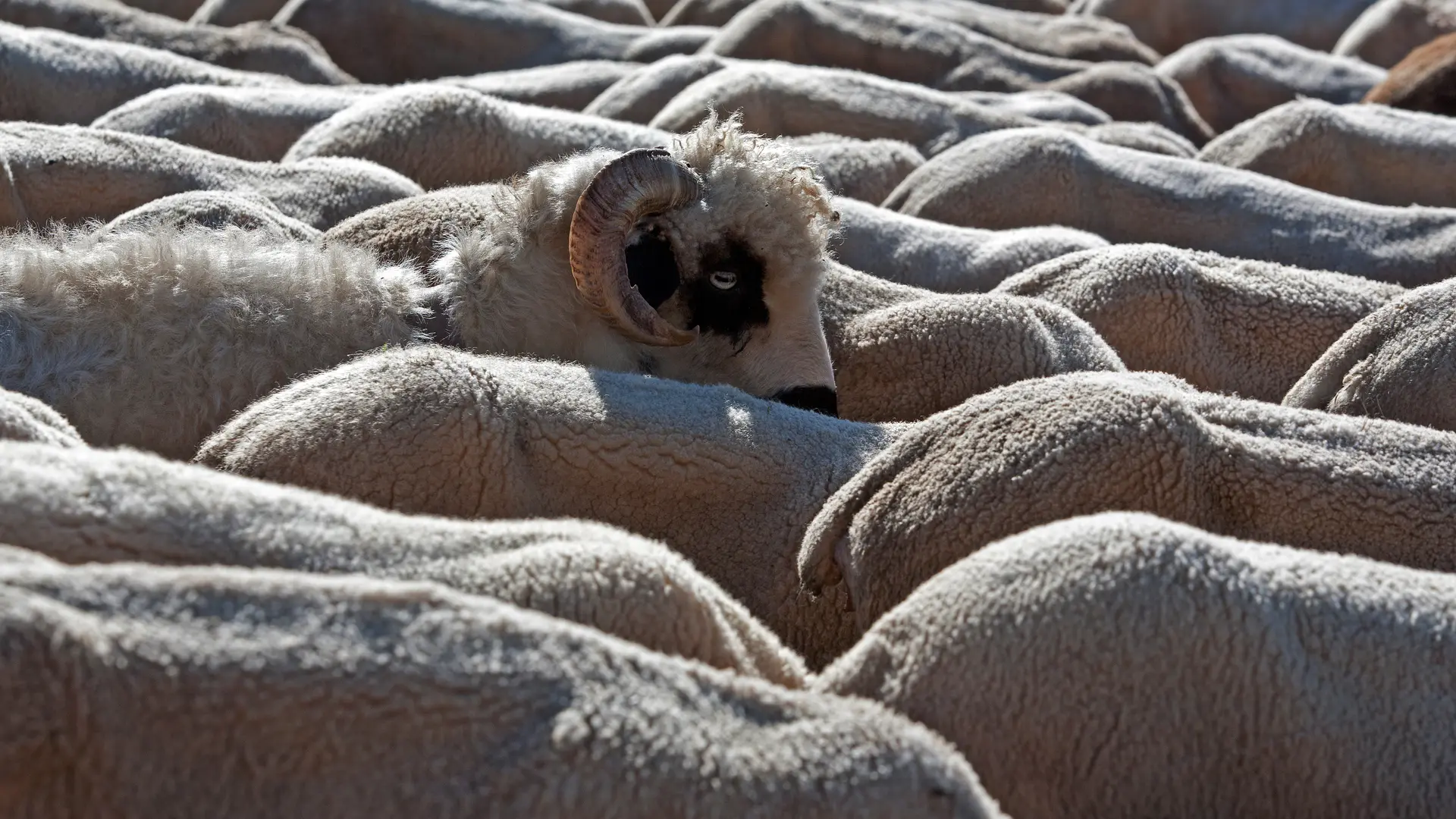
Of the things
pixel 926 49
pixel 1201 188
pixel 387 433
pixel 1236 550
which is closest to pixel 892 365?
pixel 387 433

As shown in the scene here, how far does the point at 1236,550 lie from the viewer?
126 inches

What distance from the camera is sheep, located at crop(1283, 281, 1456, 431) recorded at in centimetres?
494

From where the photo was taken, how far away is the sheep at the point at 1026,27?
15109 millimetres

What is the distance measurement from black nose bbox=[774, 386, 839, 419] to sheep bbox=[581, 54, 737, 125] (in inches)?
198

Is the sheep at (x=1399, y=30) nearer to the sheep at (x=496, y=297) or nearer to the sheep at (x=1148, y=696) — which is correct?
the sheep at (x=496, y=297)

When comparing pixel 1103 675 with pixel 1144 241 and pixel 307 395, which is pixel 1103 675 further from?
pixel 1144 241

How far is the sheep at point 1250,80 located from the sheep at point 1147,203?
5977 mm

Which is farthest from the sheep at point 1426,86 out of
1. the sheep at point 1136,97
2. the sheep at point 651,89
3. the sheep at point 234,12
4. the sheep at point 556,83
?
the sheep at point 234,12

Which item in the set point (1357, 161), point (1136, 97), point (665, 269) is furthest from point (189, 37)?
point (665, 269)

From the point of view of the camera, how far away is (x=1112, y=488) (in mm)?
3805

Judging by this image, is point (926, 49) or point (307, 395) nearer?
point (307, 395)

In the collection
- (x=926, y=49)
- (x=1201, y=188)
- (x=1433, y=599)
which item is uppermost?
(x=1433, y=599)

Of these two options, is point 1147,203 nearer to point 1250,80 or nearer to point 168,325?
point 168,325

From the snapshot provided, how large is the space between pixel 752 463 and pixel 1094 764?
61.4 inches
